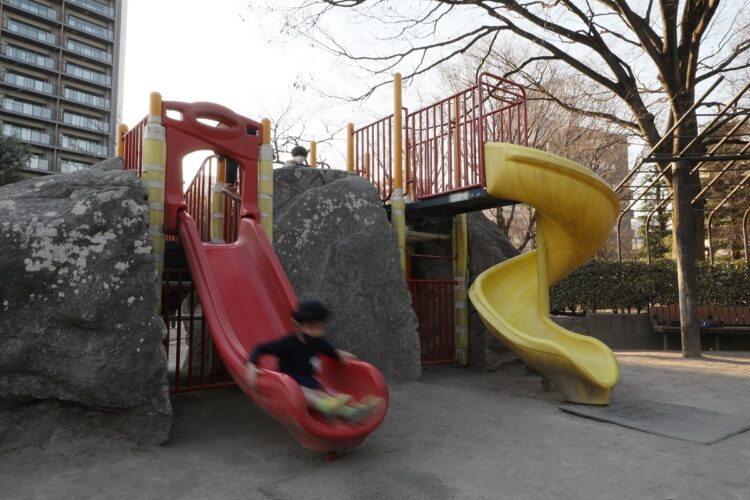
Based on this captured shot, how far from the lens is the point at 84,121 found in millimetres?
48156

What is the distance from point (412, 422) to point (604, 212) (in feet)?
11.5

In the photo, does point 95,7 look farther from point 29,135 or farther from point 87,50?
point 29,135

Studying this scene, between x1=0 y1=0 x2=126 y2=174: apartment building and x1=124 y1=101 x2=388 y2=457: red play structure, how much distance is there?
43420mm

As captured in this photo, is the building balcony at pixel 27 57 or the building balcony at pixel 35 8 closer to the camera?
the building balcony at pixel 27 57

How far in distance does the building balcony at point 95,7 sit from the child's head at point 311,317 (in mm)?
56761

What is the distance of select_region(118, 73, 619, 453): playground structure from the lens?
175 inches

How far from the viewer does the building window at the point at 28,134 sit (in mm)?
42406

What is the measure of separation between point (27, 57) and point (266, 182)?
164ft

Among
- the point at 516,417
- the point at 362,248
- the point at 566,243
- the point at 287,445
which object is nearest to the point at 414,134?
the point at 362,248

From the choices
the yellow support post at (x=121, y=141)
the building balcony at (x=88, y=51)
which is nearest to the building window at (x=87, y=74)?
the building balcony at (x=88, y=51)

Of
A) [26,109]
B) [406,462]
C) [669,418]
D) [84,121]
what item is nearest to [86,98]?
[84,121]

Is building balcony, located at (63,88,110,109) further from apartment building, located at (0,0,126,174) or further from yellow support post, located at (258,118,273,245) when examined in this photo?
yellow support post, located at (258,118,273,245)

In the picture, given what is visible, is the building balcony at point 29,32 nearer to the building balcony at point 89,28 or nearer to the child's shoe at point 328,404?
the building balcony at point 89,28

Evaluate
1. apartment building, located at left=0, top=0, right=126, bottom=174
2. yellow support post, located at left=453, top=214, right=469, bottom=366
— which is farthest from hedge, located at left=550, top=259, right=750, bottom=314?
apartment building, located at left=0, top=0, right=126, bottom=174
